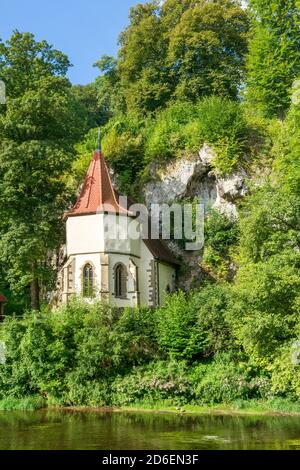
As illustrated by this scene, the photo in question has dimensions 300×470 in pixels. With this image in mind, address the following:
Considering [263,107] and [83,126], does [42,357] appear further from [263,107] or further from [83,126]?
[263,107]

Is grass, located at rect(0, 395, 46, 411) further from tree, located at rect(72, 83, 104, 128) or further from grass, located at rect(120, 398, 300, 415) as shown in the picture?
tree, located at rect(72, 83, 104, 128)

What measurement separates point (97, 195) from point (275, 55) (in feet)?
50.9

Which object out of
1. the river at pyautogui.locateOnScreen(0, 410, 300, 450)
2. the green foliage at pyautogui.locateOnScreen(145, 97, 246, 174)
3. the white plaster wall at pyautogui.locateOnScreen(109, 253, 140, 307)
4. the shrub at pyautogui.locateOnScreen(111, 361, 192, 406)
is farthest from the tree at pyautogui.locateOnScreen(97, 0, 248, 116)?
the river at pyautogui.locateOnScreen(0, 410, 300, 450)

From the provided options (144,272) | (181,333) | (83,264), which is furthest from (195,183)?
(181,333)

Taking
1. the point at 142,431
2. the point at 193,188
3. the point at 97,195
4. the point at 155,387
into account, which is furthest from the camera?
the point at 193,188

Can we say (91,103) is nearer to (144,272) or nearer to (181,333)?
(144,272)

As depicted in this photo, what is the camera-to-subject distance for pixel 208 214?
35469mm

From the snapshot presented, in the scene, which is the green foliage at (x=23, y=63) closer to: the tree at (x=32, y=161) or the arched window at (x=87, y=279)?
the tree at (x=32, y=161)

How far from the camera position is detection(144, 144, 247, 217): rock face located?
35281mm

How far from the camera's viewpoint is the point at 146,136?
39625 millimetres

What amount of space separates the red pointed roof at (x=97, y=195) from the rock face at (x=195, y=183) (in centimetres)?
513

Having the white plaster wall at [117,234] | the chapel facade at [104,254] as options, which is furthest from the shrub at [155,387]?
the white plaster wall at [117,234]

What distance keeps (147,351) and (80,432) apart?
815 centimetres

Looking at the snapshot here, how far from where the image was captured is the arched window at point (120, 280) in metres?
31.5
